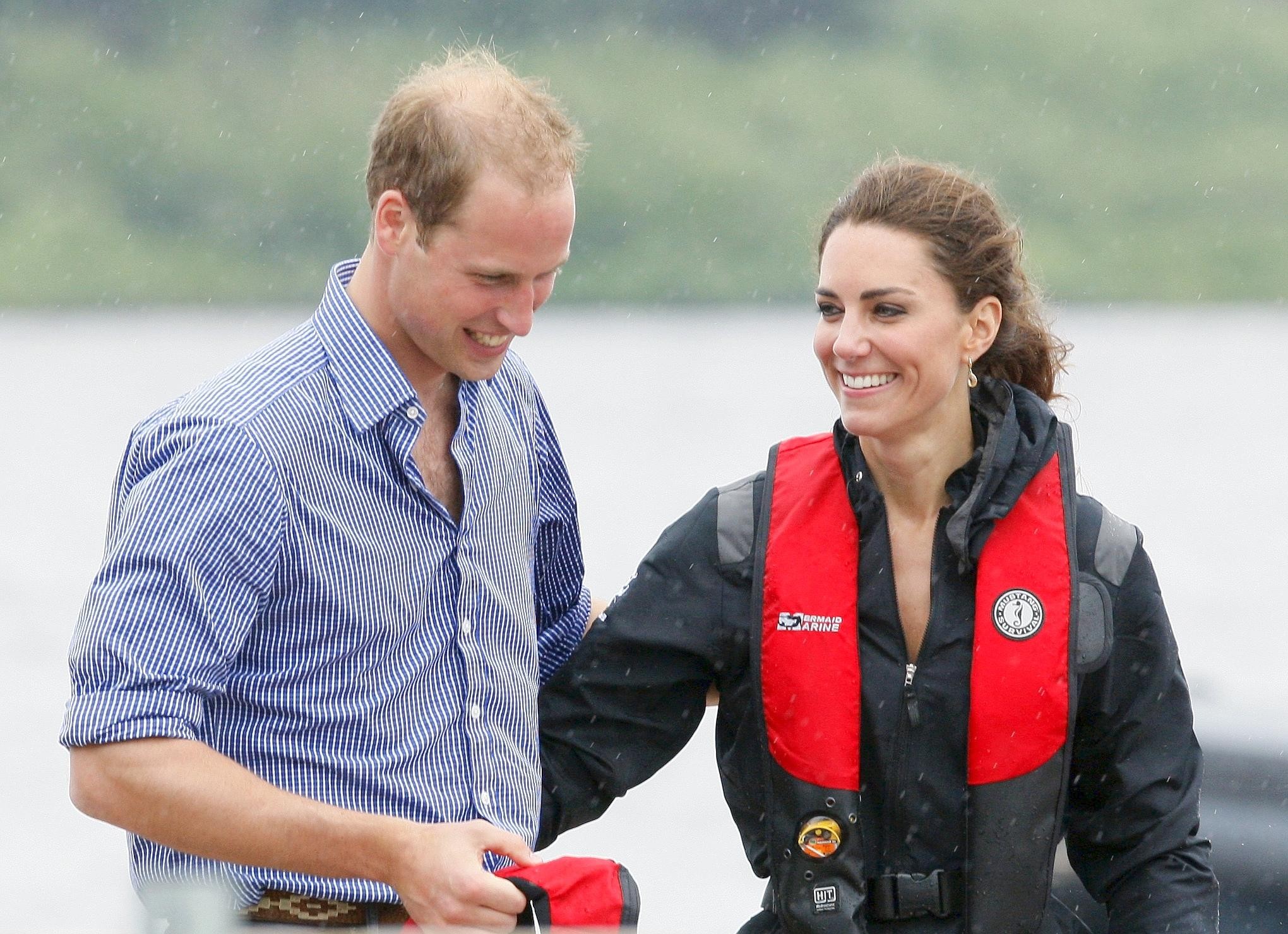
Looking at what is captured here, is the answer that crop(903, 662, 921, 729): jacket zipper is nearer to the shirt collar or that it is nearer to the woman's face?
the woman's face

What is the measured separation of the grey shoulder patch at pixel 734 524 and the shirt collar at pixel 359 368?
0.59 m

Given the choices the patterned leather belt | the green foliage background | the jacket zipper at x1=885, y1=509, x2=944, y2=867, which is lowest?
the patterned leather belt

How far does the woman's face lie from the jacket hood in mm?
68

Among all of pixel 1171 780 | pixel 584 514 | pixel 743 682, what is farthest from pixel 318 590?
pixel 584 514

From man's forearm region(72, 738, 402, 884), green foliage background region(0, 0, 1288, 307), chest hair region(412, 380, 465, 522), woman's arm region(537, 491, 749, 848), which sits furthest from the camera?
green foliage background region(0, 0, 1288, 307)

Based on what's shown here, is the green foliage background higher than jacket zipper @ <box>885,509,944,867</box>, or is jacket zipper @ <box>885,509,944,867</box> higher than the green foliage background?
the green foliage background

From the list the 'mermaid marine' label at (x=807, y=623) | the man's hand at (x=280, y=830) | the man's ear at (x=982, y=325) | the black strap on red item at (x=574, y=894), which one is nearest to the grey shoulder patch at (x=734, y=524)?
the 'mermaid marine' label at (x=807, y=623)

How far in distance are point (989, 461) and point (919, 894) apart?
62 centimetres

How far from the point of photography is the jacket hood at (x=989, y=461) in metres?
2.39

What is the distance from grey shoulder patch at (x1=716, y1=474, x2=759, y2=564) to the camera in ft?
7.97

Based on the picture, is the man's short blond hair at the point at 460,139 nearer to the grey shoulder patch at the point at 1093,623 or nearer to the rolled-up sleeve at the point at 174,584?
the rolled-up sleeve at the point at 174,584

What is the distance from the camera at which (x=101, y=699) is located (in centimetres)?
174

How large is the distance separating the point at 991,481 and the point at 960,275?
31 centimetres

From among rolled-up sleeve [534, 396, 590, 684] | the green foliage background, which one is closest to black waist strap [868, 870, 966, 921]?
rolled-up sleeve [534, 396, 590, 684]
